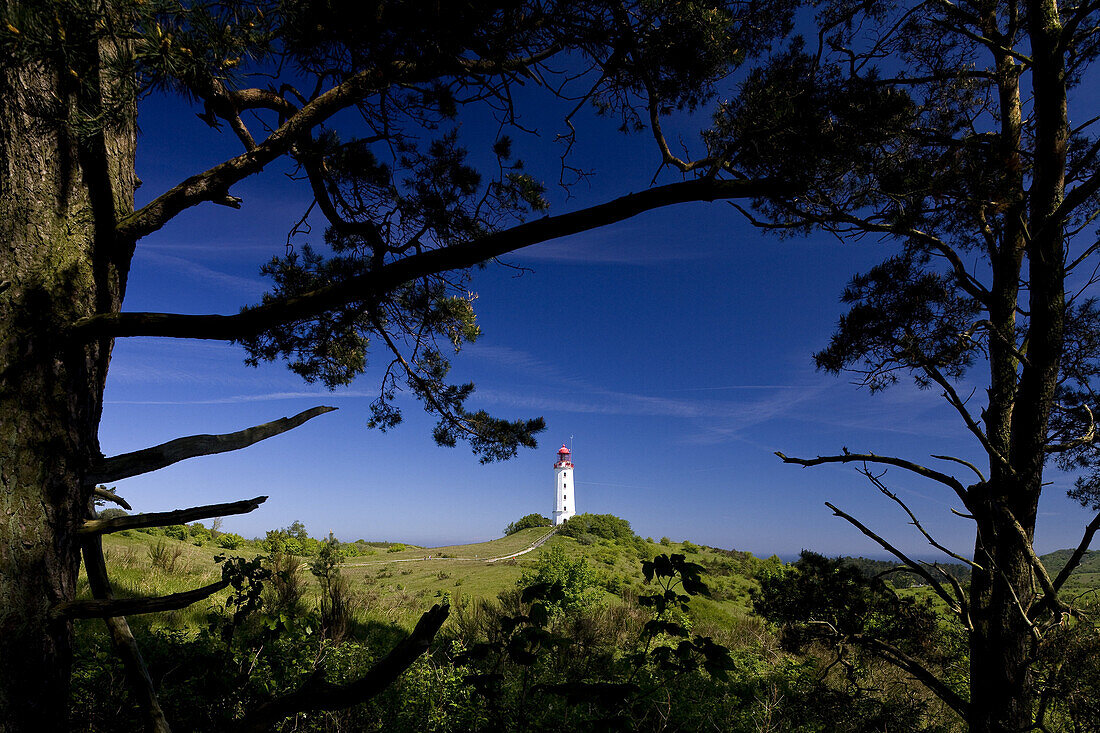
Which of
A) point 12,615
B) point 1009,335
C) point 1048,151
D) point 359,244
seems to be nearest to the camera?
point 12,615

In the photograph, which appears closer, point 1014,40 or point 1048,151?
point 1048,151

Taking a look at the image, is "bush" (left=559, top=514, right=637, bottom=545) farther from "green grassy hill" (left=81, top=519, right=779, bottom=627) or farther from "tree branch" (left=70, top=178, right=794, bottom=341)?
"tree branch" (left=70, top=178, right=794, bottom=341)

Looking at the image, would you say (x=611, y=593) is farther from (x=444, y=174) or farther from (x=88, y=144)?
(x=88, y=144)

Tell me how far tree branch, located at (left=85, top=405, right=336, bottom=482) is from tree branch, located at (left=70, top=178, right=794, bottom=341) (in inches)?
17.3

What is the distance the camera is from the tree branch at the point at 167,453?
1.88 m

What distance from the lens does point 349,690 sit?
1241 millimetres

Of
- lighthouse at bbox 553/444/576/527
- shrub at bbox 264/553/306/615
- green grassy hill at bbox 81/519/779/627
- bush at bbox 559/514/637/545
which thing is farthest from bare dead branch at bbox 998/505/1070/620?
lighthouse at bbox 553/444/576/527

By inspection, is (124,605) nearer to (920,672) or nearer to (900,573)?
(920,672)

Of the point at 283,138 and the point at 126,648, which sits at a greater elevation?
the point at 283,138

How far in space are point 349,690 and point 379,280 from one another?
4.49 feet

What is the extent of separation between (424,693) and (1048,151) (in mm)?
6680

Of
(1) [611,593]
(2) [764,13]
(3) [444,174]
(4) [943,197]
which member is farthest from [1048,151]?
(1) [611,593]

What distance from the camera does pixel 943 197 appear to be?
3.54 meters

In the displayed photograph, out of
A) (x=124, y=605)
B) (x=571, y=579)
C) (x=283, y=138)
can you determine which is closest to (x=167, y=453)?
(x=124, y=605)
